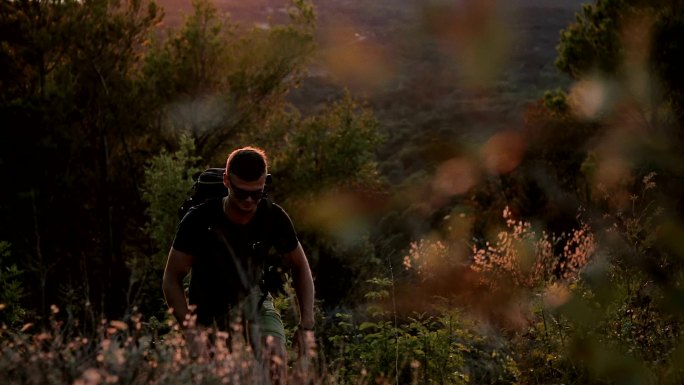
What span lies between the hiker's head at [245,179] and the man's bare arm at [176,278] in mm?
368

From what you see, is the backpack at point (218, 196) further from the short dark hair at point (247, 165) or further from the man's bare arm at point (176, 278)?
the man's bare arm at point (176, 278)

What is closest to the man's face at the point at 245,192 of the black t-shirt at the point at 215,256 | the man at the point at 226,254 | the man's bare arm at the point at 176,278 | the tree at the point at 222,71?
the man at the point at 226,254

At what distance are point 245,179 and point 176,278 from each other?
60cm

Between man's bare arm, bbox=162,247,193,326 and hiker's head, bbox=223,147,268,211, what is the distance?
1.21 feet

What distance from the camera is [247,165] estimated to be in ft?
12.0

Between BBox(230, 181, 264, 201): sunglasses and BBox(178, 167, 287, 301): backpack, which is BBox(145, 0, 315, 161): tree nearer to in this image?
BBox(178, 167, 287, 301): backpack

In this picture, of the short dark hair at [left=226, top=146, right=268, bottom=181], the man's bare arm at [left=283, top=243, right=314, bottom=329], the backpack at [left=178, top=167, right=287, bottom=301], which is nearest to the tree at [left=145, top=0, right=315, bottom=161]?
the backpack at [left=178, top=167, right=287, bottom=301]

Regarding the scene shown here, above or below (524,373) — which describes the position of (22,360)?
above

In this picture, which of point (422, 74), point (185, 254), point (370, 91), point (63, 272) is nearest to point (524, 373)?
point (185, 254)

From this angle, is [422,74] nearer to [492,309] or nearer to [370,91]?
[370,91]

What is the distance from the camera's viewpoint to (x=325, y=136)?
1608 centimetres

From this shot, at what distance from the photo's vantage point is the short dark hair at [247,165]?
3629 mm

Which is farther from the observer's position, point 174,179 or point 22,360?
point 174,179

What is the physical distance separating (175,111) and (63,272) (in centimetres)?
395
